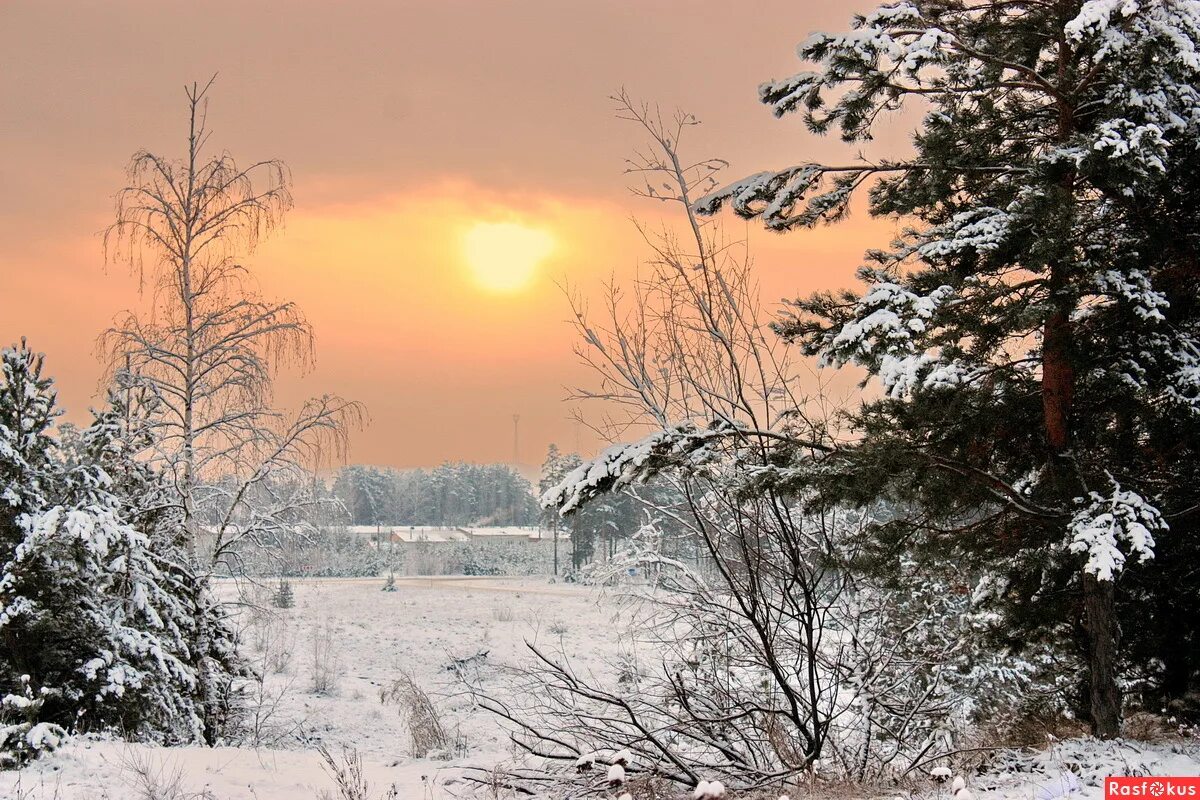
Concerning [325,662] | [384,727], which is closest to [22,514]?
[384,727]

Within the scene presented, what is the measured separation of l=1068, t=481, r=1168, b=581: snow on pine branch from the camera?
469 centimetres

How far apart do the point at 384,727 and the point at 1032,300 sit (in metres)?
14.1

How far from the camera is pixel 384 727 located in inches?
620

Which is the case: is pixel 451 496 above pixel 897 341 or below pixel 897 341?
above

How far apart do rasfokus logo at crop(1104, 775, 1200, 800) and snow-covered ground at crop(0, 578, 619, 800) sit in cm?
335

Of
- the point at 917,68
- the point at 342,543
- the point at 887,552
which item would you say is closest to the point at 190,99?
the point at 917,68

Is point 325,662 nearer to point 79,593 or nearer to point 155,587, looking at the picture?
point 155,587

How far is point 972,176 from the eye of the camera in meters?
6.55

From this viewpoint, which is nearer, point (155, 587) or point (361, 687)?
point (155, 587)

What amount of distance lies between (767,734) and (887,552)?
5.42 feet

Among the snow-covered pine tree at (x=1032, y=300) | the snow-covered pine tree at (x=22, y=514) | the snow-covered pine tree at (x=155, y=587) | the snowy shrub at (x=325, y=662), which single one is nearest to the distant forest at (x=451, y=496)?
the snowy shrub at (x=325, y=662)

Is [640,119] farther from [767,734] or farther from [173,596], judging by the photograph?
[173,596]

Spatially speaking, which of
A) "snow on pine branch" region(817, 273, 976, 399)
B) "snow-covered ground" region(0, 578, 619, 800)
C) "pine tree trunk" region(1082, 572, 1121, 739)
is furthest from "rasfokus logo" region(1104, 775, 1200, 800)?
"snow-covered ground" region(0, 578, 619, 800)

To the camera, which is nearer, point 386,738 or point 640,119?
point 640,119
